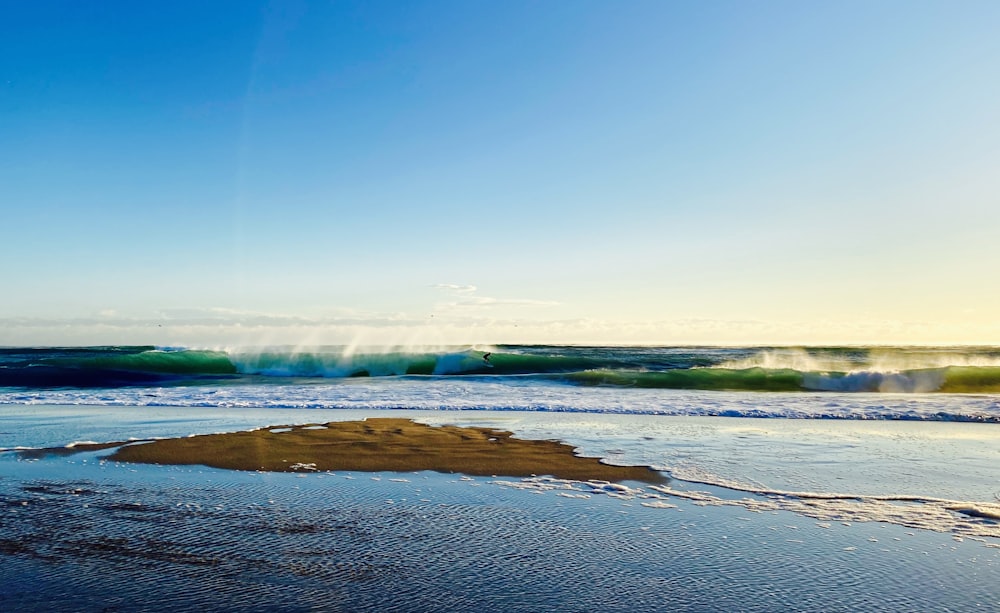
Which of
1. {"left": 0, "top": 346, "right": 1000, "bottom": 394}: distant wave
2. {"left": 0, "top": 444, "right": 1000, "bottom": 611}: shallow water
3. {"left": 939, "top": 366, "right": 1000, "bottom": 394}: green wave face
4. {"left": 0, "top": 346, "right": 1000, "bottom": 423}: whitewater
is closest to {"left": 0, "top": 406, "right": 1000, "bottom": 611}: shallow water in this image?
{"left": 0, "top": 444, "right": 1000, "bottom": 611}: shallow water

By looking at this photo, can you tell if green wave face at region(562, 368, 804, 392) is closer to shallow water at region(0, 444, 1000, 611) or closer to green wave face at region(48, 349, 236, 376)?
shallow water at region(0, 444, 1000, 611)

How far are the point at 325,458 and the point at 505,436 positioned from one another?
3.03 m

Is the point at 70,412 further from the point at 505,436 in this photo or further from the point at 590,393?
the point at 590,393

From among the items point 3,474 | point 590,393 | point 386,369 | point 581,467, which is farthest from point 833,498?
point 386,369

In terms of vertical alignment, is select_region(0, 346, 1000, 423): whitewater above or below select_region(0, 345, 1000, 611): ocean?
above

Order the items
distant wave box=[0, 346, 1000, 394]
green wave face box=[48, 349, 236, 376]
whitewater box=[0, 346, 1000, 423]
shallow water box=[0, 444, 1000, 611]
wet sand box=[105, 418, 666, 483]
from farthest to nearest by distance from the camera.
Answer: green wave face box=[48, 349, 236, 376] → distant wave box=[0, 346, 1000, 394] → whitewater box=[0, 346, 1000, 423] → wet sand box=[105, 418, 666, 483] → shallow water box=[0, 444, 1000, 611]

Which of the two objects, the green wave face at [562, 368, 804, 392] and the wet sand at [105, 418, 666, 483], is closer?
the wet sand at [105, 418, 666, 483]

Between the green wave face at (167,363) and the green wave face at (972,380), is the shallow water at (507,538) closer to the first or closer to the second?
the green wave face at (972,380)

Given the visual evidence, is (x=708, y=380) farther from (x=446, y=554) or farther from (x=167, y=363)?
(x=167, y=363)

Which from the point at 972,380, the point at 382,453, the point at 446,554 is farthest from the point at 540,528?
the point at 972,380

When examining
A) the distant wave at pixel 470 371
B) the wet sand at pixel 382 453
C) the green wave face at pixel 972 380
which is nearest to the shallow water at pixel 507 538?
the wet sand at pixel 382 453

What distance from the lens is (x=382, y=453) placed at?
8.56 metres

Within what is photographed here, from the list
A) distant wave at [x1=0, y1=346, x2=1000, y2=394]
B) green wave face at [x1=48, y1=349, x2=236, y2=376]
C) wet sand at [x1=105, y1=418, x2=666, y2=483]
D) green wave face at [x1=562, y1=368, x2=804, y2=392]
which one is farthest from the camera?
green wave face at [x1=48, y1=349, x2=236, y2=376]

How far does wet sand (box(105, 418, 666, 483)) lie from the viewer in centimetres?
756
